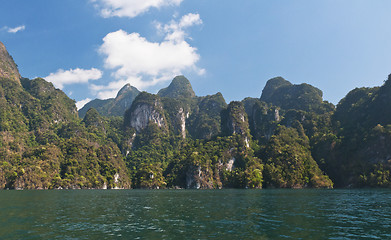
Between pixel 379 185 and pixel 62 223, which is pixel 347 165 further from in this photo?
pixel 62 223

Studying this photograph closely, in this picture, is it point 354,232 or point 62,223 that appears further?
point 62,223

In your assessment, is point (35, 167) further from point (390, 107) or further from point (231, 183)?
point (390, 107)

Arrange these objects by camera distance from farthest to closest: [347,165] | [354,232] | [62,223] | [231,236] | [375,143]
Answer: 1. [347,165]
2. [375,143]
3. [62,223]
4. [354,232]
5. [231,236]

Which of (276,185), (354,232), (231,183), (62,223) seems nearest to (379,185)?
(276,185)

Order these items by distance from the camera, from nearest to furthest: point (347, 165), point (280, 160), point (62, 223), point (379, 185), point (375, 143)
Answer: point (62, 223) → point (379, 185) → point (375, 143) → point (347, 165) → point (280, 160)

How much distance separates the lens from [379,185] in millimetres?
141875

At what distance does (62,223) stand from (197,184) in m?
174

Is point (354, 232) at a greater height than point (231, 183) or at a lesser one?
greater

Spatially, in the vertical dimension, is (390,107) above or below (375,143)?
above

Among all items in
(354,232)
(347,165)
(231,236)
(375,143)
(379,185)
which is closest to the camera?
(231,236)

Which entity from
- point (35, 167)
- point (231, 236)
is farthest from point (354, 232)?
point (35, 167)

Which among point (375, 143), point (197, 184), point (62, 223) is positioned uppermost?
point (375, 143)

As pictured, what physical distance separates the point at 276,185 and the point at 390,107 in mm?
98328

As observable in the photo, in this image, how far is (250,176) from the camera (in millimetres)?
177250
